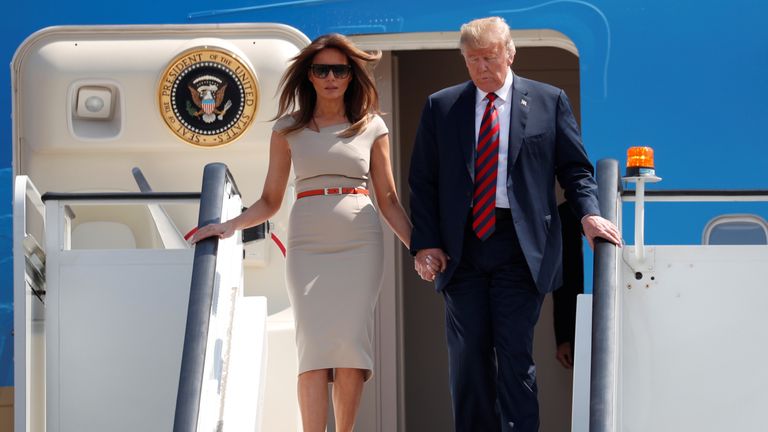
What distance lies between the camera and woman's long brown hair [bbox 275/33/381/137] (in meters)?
4.44

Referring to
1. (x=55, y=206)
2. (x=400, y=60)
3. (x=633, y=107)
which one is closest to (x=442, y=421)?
(x=400, y=60)

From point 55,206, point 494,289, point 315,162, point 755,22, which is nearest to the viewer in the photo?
point 494,289

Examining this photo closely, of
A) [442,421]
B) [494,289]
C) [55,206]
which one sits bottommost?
[442,421]

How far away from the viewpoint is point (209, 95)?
605 centimetres

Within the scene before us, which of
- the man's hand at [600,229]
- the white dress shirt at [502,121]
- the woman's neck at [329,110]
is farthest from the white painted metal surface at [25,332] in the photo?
the man's hand at [600,229]

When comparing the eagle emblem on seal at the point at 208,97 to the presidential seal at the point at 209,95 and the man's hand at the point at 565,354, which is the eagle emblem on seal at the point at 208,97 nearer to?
the presidential seal at the point at 209,95

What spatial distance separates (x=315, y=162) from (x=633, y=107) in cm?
218

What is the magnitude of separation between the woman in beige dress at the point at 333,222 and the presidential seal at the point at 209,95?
61.3 inches

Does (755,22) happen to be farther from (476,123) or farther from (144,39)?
(144,39)

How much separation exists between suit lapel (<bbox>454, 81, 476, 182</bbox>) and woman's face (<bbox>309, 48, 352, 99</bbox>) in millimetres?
470

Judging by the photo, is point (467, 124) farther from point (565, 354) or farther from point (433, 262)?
point (565, 354)

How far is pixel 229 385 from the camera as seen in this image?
4473 millimetres

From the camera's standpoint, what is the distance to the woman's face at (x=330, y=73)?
4.41 m

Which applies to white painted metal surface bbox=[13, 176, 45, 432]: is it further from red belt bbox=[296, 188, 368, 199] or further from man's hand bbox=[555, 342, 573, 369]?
man's hand bbox=[555, 342, 573, 369]
